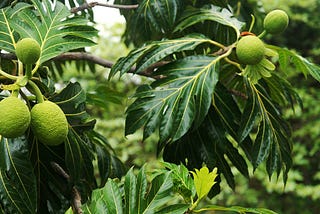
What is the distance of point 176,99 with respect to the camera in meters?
1.46

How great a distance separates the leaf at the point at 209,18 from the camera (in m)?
1.61

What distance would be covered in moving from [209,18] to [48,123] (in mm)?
760

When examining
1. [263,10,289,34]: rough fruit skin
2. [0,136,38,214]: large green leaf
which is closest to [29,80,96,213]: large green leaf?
[0,136,38,214]: large green leaf

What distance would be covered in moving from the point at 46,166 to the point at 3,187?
168 millimetres

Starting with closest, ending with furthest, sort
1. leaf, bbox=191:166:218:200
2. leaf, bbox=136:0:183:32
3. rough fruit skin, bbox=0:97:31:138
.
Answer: rough fruit skin, bbox=0:97:31:138 → leaf, bbox=191:166:218:200 → leaf, bbox=136:0:183:32

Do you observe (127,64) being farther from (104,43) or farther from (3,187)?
(104,43)

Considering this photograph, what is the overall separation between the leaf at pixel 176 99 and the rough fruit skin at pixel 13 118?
51 cm

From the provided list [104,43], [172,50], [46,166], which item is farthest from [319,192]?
[46,166]

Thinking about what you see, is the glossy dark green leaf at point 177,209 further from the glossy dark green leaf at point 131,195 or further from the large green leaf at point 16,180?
the large green leaf at point 16,180

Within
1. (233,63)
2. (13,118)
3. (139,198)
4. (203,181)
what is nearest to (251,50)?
(233,63)

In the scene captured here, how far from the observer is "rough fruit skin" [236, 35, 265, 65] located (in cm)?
138

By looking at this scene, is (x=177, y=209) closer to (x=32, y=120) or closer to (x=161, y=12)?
(x=32, y=120)

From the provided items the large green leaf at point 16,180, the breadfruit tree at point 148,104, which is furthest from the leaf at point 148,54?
the large green leaf at point 16,180

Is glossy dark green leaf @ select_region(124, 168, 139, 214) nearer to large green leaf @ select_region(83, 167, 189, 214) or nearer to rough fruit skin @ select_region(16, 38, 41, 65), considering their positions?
large green leaf @ select_region(83, 167, 189, 214)
